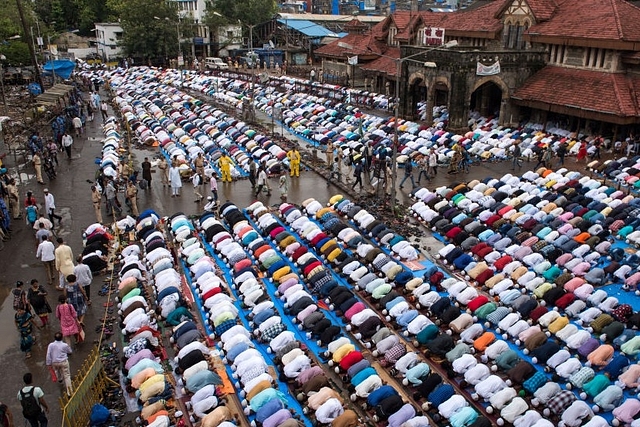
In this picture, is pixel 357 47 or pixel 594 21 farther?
pixel 357 47

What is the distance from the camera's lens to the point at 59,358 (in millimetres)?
13320

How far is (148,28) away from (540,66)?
57.1 meters

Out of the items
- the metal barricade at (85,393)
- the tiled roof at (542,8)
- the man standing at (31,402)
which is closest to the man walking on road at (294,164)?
the metal barricade at (85,393)

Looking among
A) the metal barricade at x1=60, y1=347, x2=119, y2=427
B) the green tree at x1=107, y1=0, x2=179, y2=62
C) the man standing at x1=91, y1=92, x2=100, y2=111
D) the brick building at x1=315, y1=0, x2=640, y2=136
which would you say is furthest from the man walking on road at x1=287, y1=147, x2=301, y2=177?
the green tree at x1=107, y1=0, x2=179, y2=62

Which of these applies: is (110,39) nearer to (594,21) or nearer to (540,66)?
(540,66)

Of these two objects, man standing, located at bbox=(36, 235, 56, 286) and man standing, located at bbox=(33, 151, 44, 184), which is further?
man standing, located at bbox=(33, 151, 44, 184)

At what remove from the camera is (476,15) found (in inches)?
1831

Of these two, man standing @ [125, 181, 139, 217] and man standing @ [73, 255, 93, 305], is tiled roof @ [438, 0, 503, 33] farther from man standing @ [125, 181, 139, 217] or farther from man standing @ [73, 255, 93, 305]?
man standing @ [73, 255, 93, 305]

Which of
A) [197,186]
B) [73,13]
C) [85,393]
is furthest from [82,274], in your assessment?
[73,13]

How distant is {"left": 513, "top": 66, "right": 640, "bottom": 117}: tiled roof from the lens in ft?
106

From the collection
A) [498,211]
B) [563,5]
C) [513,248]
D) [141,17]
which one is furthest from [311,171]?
[141,17]

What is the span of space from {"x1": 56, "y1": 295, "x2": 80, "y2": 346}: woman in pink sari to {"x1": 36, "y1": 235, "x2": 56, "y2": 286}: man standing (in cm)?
434

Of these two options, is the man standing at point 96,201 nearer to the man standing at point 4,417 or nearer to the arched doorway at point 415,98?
the man standing at point 4,417

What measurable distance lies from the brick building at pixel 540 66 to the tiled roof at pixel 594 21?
6 cm
